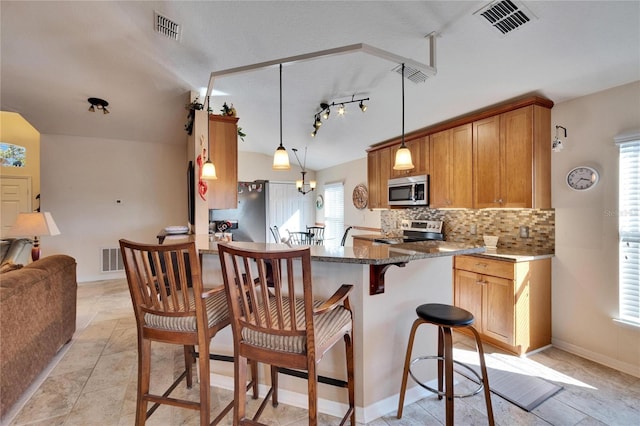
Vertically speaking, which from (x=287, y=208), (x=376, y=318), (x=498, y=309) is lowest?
(x=498, y=309)

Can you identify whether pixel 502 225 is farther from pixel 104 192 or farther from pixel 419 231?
pixel 104 192

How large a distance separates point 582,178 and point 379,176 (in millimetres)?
2505

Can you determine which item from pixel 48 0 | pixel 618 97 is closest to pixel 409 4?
pixel 618 97

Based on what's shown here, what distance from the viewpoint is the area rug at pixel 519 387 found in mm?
1960

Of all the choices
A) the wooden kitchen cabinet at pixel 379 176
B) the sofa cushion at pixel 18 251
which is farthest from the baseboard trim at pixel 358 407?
the sofa cushion at pixel 18 251

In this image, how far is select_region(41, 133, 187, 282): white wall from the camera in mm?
4953

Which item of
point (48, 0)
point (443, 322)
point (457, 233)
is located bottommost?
point (443, 322)

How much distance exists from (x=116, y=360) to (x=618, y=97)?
4.83 m

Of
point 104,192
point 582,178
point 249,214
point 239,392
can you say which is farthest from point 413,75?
point 104,192

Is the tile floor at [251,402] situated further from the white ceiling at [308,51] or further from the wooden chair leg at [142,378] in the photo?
the white ceiling at [308,51]

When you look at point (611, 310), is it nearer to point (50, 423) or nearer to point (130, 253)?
point (130, 253)

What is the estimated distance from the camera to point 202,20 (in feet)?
7.14

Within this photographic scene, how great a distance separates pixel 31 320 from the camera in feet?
6.68

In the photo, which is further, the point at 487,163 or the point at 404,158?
the point at 487,163
